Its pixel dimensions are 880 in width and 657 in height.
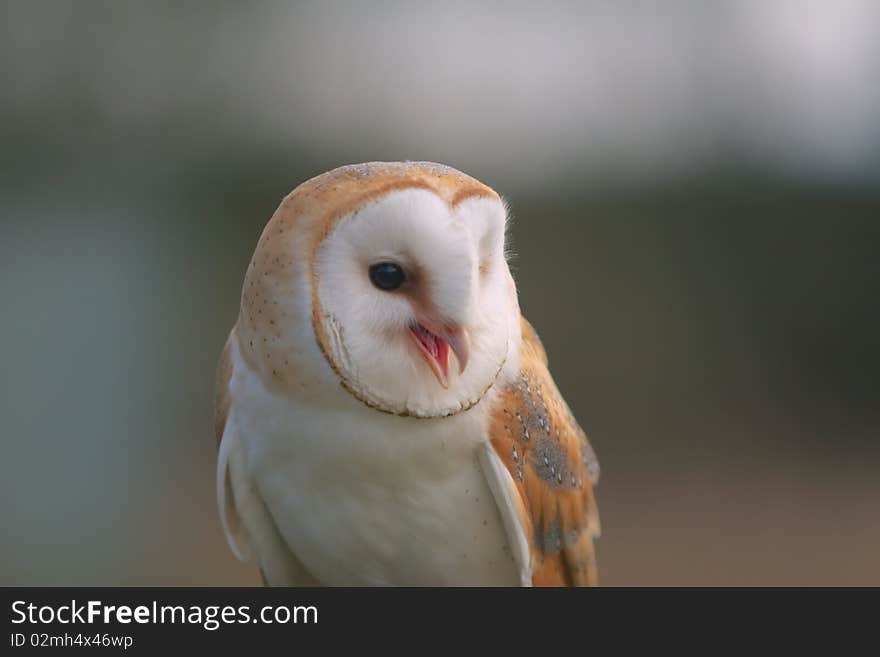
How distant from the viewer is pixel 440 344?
2.52ft

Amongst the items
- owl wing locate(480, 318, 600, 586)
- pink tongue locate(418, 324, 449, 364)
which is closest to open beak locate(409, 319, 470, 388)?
pink tongue locate(418, 324, 449, 364)

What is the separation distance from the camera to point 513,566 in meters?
0.97

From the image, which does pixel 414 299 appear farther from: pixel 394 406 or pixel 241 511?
pixel 241 511

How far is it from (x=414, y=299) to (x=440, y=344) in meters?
0.04

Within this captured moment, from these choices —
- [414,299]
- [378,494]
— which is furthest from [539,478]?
[414,299]

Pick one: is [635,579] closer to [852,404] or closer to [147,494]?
[852,404]

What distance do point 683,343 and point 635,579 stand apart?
3.05 feet

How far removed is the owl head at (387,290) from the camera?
727 mm

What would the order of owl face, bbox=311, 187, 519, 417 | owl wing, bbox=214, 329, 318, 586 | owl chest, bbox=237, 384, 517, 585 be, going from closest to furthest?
owl face, bbox=311, 187, 519, 417
owl chest, bbox=237, 384, 517, 585
owl wing, bbox=214, 329, 318, 586

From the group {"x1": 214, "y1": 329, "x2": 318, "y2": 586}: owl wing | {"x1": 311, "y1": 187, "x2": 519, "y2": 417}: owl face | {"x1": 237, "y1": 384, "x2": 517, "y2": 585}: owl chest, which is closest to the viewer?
{"x1": 311, "y1": 187, "x2": 519, "y2": 417}: owl face

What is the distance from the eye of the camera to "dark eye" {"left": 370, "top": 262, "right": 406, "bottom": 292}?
75 centimetres

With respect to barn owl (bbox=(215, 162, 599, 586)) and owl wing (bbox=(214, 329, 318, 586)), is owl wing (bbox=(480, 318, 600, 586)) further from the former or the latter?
owl wing (bbox=(214, 329, 318, 586))

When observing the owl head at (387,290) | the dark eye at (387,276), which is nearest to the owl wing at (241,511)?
the owl head at (387,290)

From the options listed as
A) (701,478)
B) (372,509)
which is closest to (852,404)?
(701,478)
